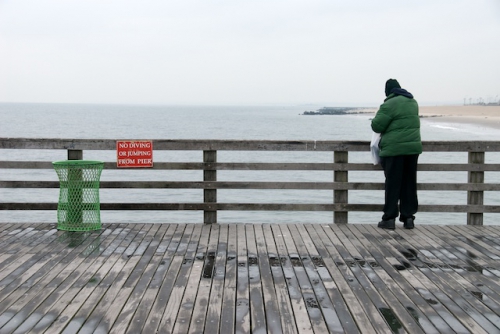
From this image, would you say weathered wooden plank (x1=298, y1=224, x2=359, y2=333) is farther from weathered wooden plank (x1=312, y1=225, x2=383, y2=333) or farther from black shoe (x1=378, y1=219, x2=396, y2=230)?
black shoe (x1=378, y1=219, x2=396, y2=230)

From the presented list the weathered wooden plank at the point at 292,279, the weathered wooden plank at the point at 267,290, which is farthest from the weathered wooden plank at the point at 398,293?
the weathered wooden plank at the point at 267,290

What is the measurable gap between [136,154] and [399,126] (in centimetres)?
317

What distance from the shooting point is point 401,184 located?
23.6 ft

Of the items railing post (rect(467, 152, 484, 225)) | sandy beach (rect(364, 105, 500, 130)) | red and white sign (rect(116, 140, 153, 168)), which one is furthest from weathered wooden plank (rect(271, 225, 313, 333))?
sandy beach (rect(364, 105, 500, 130))

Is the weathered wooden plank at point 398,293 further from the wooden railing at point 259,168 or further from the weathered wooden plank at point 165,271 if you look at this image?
the weathered wooden plank at point 165,271

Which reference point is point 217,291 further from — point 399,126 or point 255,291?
point 399,126

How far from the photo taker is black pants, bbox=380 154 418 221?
23.1 ft

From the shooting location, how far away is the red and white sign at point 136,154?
291 inches

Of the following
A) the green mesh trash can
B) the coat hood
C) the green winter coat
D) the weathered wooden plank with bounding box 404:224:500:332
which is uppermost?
the coat hood

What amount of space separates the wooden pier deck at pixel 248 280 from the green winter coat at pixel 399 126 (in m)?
0.99

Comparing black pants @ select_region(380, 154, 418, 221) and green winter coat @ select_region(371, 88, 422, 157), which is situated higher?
green winter coat @ select_region(371, 88, 422, 157)

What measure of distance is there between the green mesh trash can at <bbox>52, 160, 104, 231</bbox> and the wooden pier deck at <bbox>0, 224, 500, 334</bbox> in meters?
0.18

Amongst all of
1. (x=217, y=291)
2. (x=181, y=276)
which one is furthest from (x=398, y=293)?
(x=181, y=276)

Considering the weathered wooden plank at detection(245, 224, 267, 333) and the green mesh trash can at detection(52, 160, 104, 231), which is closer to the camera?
the weathered wooden plank at detection(245, 224, 267, 333)
